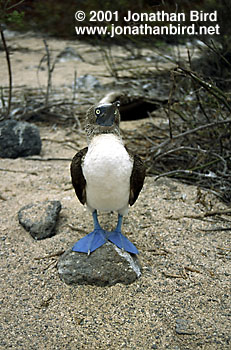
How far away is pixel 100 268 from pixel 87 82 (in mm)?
4217

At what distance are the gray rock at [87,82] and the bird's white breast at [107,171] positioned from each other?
147 inches

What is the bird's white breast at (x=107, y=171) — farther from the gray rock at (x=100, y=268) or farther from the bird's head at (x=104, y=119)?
the gray rock at (x=100, y=268)

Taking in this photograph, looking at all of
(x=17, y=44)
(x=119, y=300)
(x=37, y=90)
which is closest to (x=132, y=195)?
(x=119, y=300)

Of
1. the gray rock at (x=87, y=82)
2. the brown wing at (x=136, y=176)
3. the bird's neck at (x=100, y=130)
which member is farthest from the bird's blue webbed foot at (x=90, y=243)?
the gray rock at (x=87, y=82)

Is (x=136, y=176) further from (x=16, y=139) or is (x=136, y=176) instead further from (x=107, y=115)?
(x=16, y=139)

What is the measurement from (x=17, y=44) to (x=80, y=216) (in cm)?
666

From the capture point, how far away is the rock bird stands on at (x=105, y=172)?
1.99 metres

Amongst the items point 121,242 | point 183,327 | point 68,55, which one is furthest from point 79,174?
point 68,55

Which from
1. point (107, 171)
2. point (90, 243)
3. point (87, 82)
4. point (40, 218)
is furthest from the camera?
point (87, 82)

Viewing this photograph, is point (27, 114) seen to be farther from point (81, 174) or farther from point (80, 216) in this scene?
point (81, 174)

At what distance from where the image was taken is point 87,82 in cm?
583

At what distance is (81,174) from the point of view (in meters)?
2.18

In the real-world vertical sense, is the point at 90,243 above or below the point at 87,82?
above

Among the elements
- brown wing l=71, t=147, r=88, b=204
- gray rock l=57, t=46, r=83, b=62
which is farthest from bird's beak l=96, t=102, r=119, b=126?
gray rock l=57, t=46, r=83, b=62
